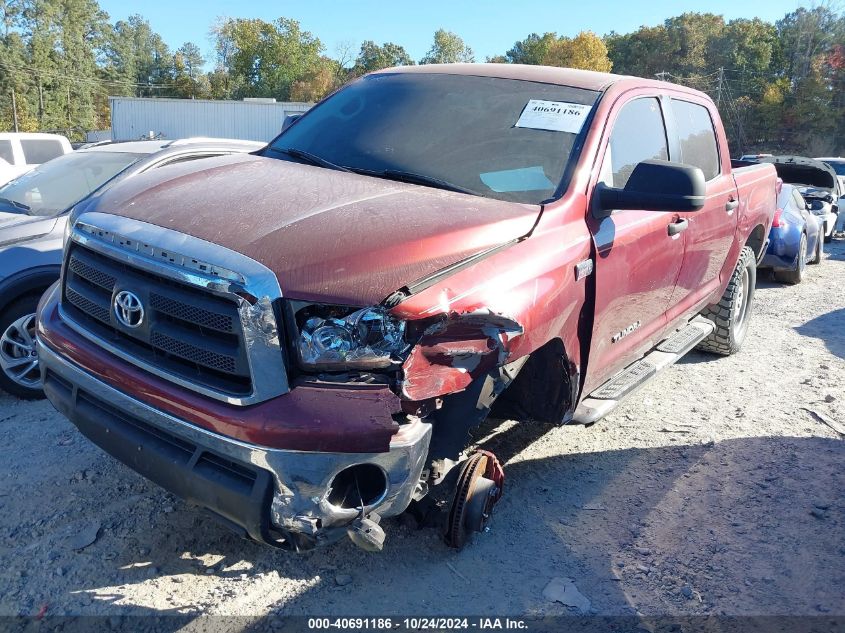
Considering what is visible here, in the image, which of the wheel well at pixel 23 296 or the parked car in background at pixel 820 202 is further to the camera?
the parked car in background at pixel 820 202

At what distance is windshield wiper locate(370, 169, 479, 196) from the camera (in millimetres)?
3143

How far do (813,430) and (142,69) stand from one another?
10486 centimetres

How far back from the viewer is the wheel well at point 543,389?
10.1 ft

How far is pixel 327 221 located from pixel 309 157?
4.02ft

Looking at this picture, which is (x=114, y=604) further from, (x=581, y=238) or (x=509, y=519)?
(x=581, y=238)

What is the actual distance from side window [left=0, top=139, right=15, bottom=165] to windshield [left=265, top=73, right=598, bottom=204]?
39.2 ft

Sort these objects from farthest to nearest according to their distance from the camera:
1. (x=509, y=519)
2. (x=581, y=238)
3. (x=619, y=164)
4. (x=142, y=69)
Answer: (x=142, y=69)
(x=619, y=164)
(x=509, y=519)
(x=581, y=238)

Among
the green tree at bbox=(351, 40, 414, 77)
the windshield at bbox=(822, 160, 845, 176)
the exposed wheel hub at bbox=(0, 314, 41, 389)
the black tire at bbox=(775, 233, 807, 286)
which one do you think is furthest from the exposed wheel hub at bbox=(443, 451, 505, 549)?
the green tree at bbox=(351, 40, 414, 77)

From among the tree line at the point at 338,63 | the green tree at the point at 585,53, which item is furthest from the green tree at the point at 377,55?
the green tree at the point at 585,53

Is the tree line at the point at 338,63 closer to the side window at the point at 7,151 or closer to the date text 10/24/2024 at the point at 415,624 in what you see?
the side window at the point at 7,151

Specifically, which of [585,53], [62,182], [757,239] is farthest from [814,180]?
[585,53]

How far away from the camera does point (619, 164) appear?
3.59 meters

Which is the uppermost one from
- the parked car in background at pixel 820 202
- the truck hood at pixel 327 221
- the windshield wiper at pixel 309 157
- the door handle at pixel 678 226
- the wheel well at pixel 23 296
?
the windshield wiper at pixel 309 157

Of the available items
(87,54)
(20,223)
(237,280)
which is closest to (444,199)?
(237,280)
